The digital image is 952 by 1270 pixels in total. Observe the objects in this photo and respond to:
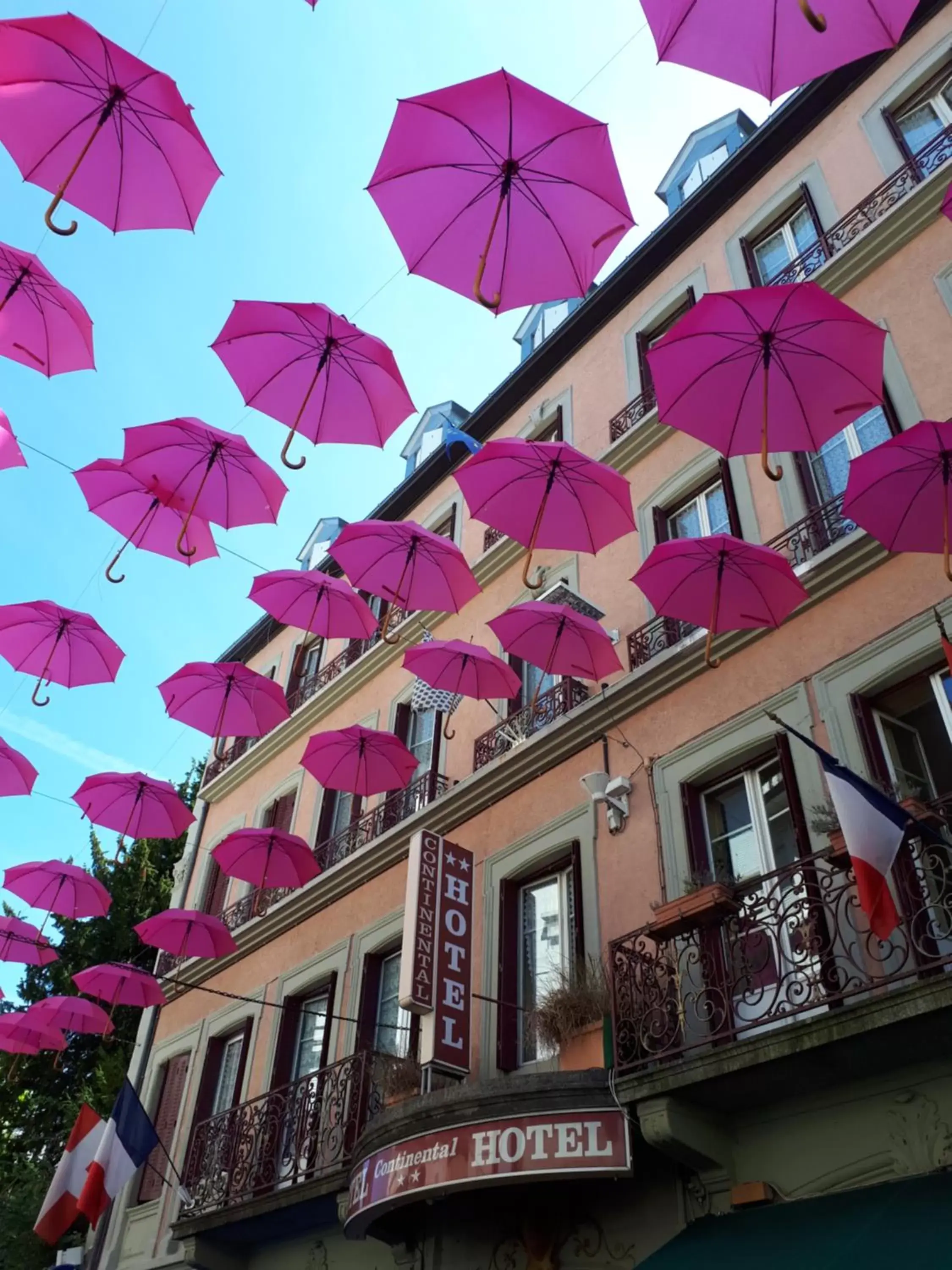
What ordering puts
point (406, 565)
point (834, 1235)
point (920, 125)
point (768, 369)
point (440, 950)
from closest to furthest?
point (834, 1235) → point (768, 369) → point (440, 950) → point (406, 565) → point (920, 125)

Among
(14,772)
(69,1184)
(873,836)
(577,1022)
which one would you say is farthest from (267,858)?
(873,836)

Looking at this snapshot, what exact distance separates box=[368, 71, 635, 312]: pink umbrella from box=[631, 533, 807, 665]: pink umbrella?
8.63ft

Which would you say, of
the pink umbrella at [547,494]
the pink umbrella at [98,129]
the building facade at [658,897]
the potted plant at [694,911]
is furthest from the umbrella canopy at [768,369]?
the pink umbrella at [98,129]

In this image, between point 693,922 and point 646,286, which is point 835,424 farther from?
point 646,286

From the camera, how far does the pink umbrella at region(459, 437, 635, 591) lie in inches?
362

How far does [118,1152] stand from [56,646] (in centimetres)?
618

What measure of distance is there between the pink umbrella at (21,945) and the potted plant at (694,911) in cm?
1088

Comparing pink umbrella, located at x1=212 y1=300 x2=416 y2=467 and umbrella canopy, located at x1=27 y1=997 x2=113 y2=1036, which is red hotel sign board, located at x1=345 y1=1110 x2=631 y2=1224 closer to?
pink umbrella, located at x1=212 y1=300 x2=416 y2=467

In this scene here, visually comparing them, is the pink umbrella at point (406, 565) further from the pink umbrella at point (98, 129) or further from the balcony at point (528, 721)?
the pink umbrella at point (98, 129)

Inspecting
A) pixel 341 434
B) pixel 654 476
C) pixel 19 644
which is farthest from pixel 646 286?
pixel 19 644

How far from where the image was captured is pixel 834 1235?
627 cm

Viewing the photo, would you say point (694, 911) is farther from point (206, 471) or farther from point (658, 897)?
point (206, 471)

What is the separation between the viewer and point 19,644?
1206cm

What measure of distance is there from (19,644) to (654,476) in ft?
26.3
